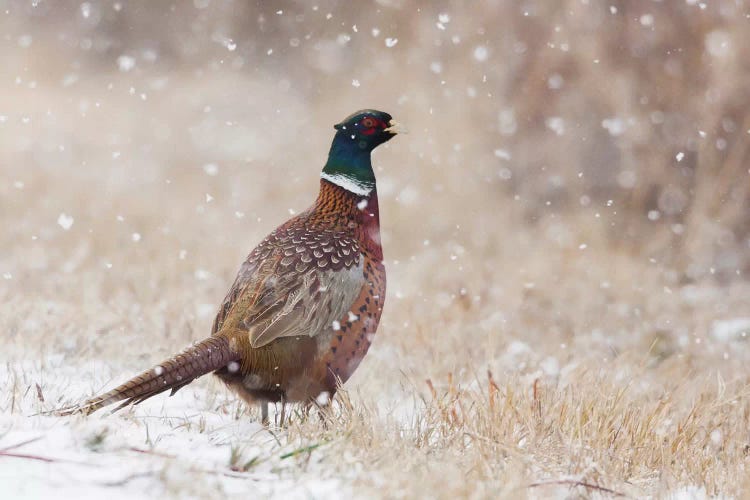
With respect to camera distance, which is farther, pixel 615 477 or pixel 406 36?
pixel 406 36

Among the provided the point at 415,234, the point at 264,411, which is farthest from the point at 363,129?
the point at 415,234

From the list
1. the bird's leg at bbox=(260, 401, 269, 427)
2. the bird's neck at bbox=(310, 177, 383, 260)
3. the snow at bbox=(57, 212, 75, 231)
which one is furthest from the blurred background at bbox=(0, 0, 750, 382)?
the bird's neck at bbox=(310, 177, 383, 260)

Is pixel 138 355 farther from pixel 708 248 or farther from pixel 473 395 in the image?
pixel 708 248

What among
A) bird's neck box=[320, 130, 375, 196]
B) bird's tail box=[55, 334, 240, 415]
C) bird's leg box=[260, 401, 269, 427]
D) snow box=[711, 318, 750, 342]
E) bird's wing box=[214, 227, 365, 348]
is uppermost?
bird's neck box=[320, 130, 375, 196]

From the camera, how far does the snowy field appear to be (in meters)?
2.94

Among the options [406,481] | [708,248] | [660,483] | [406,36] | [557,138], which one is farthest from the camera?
[406,36]

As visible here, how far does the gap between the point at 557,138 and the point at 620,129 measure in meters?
0.66

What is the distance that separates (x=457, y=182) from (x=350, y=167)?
4.71m

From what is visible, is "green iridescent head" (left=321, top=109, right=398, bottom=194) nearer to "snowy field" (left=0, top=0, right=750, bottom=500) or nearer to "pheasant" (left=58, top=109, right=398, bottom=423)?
"pheasant" (left=58, top=109, right=398, bottom=423)

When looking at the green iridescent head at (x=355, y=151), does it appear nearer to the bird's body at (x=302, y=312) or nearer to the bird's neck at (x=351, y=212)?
the bird's neck at (x=351, y=212)

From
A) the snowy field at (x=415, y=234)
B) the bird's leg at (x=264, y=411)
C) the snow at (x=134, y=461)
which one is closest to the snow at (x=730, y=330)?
the snowy field at (x=415, y=234)

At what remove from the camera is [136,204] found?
8.34 m

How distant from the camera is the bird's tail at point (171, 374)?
2.97 metres

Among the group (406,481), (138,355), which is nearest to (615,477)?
(406,481)
